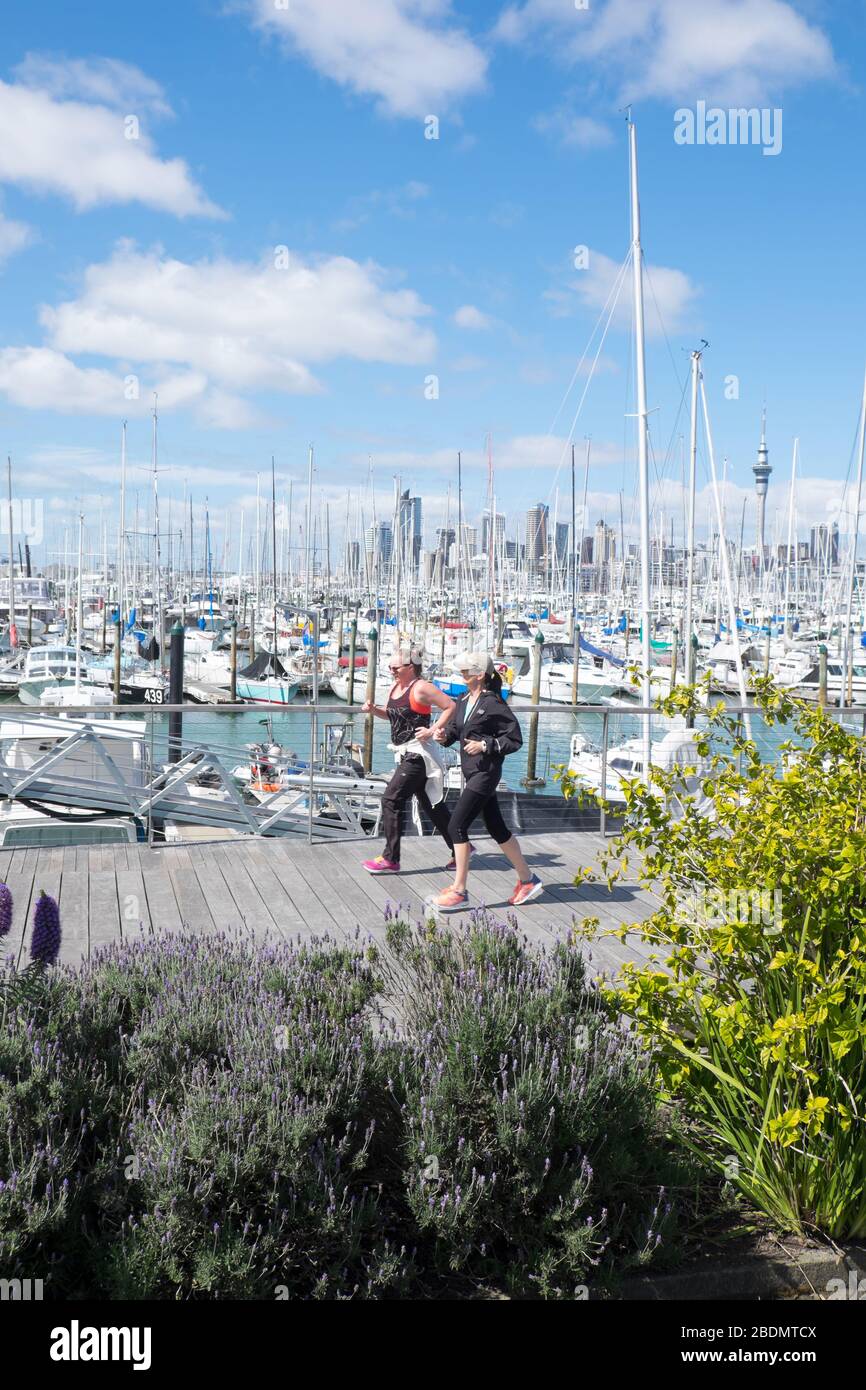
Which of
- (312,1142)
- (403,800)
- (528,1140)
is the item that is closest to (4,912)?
(312,1142)

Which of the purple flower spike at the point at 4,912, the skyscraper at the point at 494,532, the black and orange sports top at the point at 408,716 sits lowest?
the purple flower spike at the point at 4,912

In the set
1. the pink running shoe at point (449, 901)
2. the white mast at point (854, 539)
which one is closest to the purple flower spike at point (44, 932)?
the pink running shoe at point (449, 901)

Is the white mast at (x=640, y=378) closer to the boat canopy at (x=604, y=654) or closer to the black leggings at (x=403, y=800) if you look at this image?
the black leggings at (x=403, y=800)

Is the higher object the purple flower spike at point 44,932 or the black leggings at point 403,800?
the purple flower spike at point 44,932

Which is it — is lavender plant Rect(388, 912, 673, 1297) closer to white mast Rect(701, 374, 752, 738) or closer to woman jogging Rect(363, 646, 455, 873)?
woman jogging Rect(363, 646, 455, 873)

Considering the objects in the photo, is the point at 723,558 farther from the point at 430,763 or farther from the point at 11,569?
the point at 11,569

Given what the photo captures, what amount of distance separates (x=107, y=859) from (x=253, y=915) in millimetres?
1811

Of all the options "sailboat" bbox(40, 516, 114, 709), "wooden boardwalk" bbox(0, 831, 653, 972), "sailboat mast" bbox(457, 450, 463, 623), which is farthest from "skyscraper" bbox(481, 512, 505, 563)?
"wooden boardwalk" bbox(0, 831, 653, 972)

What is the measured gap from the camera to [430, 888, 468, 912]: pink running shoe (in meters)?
6.89

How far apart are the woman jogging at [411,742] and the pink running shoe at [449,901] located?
0.71 metres

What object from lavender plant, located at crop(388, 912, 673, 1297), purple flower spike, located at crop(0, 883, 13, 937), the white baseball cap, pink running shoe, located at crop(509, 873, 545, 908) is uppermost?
the white baseball cap

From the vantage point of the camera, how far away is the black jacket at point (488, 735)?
7.04m

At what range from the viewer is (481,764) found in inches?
279

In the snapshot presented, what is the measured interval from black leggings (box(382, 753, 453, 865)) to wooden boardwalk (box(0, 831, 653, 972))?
0.27 meters
